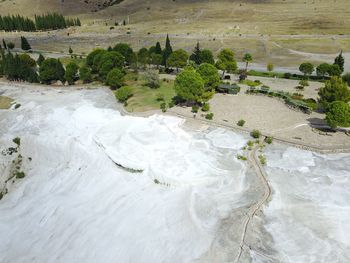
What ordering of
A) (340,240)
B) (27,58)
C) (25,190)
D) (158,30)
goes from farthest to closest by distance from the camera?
(158,30), (27,58), (25,190), (340,240)

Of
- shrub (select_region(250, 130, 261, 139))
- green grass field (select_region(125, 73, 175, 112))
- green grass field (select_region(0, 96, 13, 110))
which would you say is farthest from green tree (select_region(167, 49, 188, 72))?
green grass field (select_region(0, 96, 13, 110))

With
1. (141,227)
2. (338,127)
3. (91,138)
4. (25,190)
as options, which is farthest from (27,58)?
(338,127)

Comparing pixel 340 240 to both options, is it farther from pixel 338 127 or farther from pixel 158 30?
pixel 158 30

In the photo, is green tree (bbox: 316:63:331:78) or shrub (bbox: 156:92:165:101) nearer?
shrub (bbox: 156:92:165:101)

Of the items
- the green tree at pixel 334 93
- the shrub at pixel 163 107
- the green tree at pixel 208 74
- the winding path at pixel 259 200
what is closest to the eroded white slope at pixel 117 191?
the winding path at pixel 259 200

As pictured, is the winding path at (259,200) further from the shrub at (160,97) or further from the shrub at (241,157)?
the shrub at (160,97)

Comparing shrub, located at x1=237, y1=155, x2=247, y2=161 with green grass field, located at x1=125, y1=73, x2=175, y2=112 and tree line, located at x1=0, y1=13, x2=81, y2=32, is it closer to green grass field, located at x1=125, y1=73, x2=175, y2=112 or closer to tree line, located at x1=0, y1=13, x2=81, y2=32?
green grass field, located at x1=125, y1=73, x2=175, y2=112
